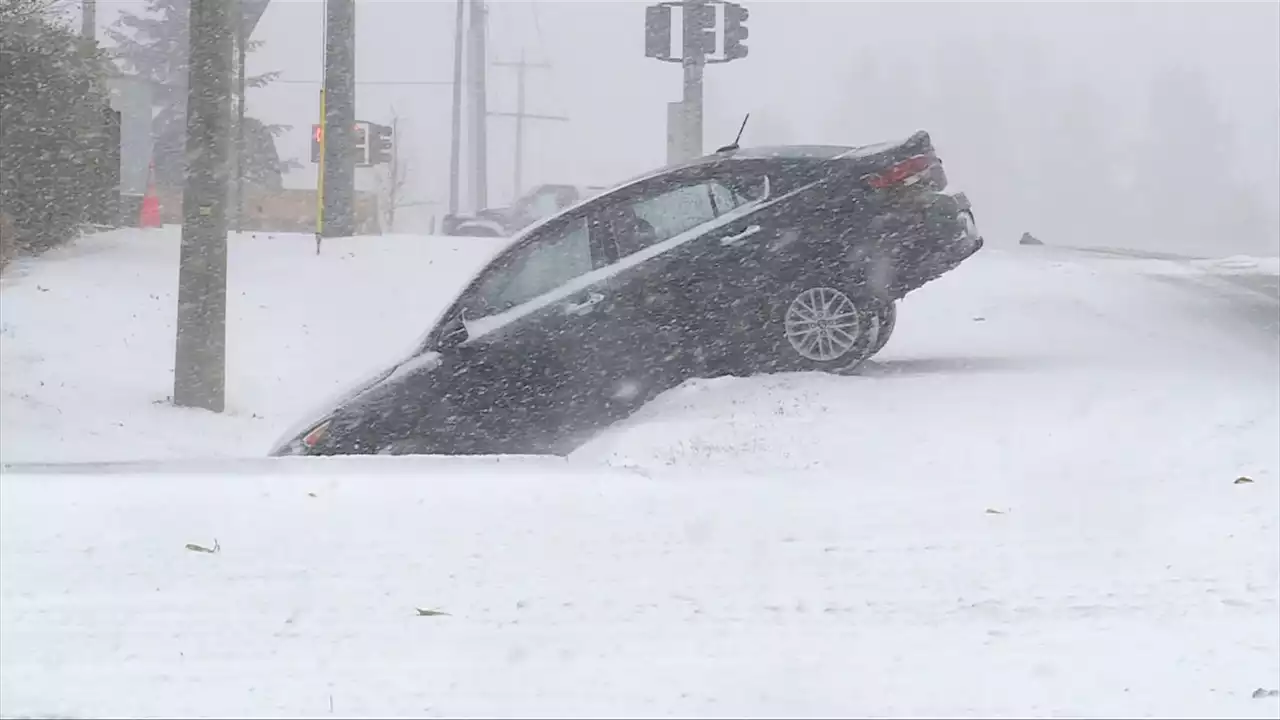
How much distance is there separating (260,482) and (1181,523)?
3699 mm

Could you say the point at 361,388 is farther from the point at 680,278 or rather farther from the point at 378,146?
the point at 378,146

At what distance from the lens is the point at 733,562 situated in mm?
4805

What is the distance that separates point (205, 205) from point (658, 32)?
6.08 m

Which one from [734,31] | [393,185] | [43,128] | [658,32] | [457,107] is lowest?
[43,128]

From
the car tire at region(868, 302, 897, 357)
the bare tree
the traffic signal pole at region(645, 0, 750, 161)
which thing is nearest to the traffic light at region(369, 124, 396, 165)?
the traffic signal pole at region(645, 0, 750, 161)

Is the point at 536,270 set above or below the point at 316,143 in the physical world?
below

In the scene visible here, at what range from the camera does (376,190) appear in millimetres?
39312

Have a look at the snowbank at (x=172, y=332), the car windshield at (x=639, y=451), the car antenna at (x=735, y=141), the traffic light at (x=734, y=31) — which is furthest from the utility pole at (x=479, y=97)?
the car antenna at (x=735, y=141)

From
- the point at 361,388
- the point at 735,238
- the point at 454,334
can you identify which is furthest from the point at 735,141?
Result: the point at 361,388

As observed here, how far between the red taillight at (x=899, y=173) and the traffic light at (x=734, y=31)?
24.9ft

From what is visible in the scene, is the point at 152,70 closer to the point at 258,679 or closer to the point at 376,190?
the point at 376,190

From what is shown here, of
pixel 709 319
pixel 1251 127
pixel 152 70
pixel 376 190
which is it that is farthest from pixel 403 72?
pixel 709 319

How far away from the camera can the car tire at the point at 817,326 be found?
7.77m

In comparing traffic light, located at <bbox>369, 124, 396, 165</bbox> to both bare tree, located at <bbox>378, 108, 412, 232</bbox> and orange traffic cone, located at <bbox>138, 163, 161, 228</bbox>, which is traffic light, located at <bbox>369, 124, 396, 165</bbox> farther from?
bare tree, located at <bbox>378, 108, 412, 232</bbox>
